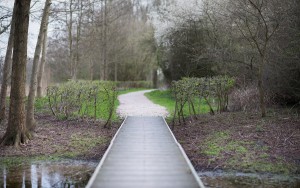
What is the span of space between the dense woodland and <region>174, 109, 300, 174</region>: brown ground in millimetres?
1063

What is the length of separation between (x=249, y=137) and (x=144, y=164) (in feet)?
14.2

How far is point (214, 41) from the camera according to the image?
22.3 meters

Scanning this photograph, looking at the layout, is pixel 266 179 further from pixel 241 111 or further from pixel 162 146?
pixel 241 111

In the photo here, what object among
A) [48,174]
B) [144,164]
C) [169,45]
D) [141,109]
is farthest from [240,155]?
[169,45]

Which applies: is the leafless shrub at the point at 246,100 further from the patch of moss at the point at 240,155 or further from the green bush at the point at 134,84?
the green bush at the point at 134,84

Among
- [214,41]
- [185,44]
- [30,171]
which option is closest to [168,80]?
[185,44]

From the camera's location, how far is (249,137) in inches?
425

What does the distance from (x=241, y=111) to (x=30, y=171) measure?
9.90 meters

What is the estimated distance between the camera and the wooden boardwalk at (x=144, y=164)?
6445mm

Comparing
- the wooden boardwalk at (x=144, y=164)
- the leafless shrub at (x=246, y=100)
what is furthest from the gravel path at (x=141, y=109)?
the wooden boardwalk at (x=144, y=164)

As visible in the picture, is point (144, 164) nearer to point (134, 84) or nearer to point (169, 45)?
point (169, 45)

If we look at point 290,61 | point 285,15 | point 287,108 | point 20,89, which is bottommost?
point 287,108

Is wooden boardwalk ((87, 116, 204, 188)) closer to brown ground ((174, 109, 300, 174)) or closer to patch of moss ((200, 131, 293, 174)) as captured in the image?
brown ground ((174, 109, 300, 174))

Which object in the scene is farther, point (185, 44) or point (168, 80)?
point (168, 80)
